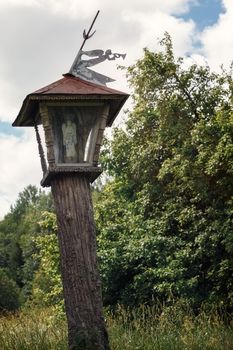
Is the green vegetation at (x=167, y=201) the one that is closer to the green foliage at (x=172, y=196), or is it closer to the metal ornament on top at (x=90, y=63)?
the green foliage at (x=172, y=196)

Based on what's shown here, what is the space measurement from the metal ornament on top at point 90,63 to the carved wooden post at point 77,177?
0.16 metres

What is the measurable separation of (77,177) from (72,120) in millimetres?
574

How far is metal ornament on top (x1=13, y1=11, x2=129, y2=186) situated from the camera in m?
5.74

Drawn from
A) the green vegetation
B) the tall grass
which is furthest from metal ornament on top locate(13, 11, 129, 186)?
the green vegetation

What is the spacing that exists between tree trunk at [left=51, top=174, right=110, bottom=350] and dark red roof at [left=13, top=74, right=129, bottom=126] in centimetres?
77

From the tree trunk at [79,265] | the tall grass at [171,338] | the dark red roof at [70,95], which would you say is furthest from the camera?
the tall grass at [171,338]

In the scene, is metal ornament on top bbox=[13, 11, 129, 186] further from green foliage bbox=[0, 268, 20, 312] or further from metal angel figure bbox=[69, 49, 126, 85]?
green foliage bbox=[0, 268, 20, 312]

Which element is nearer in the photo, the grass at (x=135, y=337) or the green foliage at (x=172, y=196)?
the grass at (x=135, y=337)

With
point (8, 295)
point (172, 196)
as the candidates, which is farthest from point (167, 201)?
point (8, 295)

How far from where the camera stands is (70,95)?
5.73m

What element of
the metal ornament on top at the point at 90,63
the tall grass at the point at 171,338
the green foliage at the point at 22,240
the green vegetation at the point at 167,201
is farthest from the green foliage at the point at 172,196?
the green foliage at the point at 22,240

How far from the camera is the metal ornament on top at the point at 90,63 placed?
6.13m

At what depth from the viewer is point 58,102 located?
5789 millimetres

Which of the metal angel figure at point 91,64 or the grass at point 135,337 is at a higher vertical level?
the metal angel figure at point 91,64
